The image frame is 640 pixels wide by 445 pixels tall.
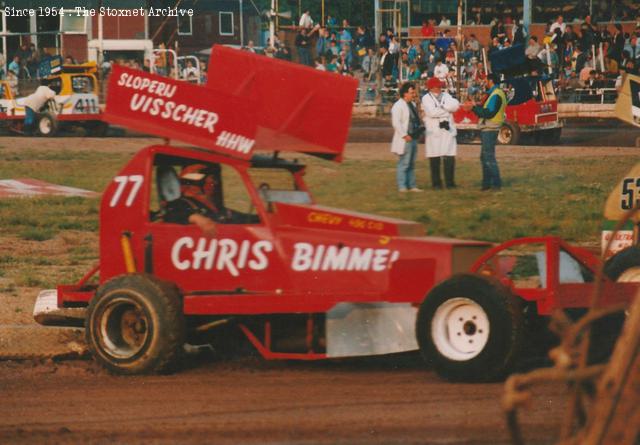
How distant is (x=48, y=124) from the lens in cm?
2839

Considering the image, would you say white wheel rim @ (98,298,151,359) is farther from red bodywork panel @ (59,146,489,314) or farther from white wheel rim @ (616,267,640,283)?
white wheel rim @ (616,267,640,283)

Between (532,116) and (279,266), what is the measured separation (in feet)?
59.9

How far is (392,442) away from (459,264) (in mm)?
1900

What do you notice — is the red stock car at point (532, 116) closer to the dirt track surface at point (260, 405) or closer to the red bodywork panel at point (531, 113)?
the red bodywork panel at point (531, 113)

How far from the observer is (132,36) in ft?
131

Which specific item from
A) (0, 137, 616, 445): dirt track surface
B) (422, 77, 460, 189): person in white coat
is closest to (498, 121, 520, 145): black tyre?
(422, 77, 460, 189): person in white coat

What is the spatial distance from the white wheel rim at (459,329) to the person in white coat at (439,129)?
1095 cm

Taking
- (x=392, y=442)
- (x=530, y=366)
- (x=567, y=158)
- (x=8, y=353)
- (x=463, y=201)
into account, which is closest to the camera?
(x=392, y=442)

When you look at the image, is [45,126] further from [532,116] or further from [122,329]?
[122,329]

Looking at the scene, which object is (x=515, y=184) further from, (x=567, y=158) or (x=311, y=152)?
(x=311, y=152)

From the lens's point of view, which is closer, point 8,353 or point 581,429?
point 581,429

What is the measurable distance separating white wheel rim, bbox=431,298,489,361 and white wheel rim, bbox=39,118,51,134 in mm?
22293

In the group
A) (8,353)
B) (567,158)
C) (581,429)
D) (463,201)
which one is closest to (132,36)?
(567,158)

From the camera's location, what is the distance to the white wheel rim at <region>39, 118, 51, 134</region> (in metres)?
28.4
